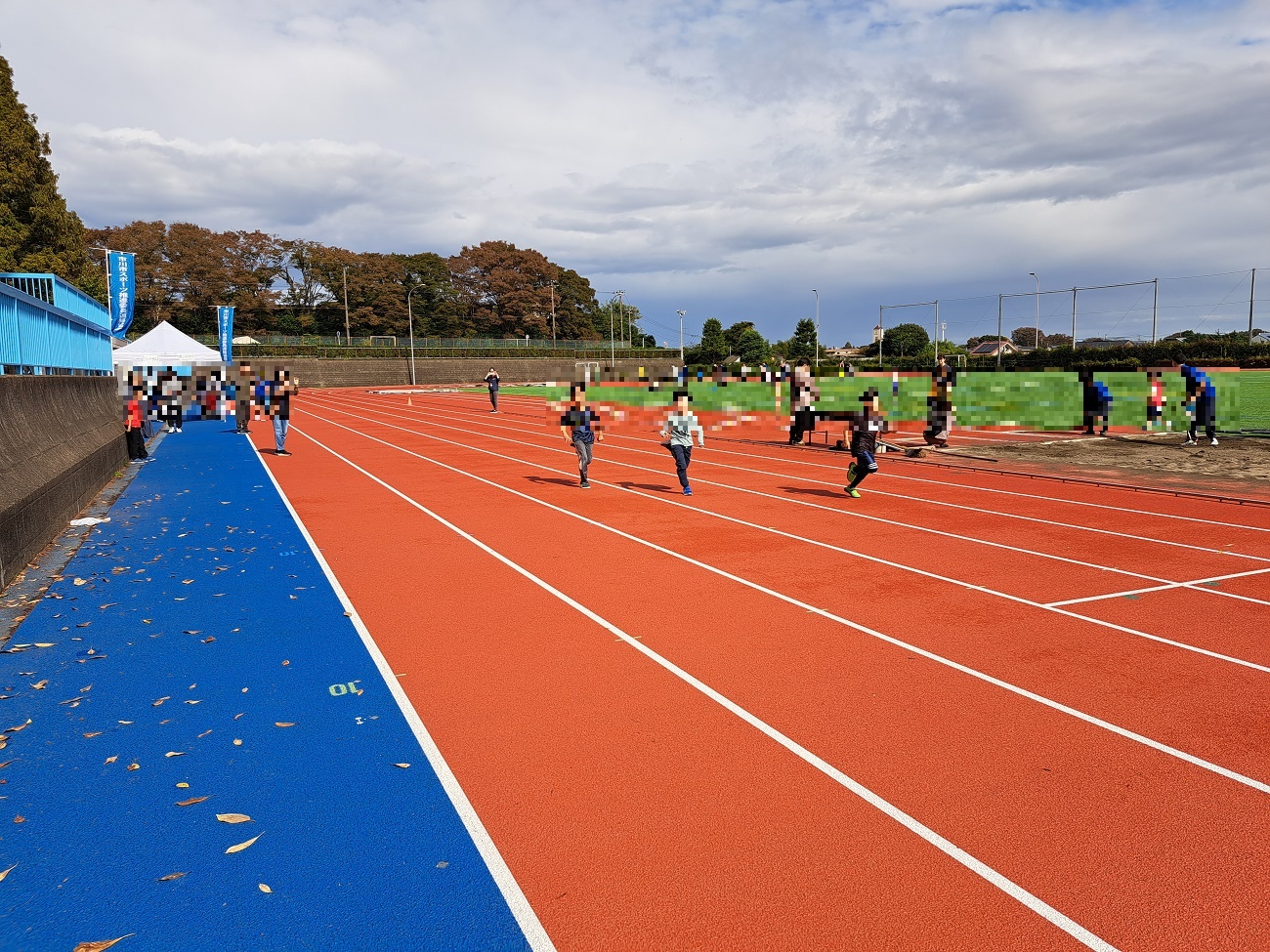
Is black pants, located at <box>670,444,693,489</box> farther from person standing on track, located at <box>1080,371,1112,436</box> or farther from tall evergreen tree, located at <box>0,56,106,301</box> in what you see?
tall evergreen tree, located at <box>0,56,106,301</box>

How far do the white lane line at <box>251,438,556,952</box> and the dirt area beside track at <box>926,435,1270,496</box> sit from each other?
13.7 metres

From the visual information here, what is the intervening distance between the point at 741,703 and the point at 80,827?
367 cm

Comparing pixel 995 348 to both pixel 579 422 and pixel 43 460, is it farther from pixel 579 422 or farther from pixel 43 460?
pixel 43 460

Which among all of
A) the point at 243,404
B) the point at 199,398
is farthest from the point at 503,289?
the point at 243,404

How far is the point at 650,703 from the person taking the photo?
5.22 meters

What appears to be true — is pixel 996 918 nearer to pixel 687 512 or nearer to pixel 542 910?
pixel 542 910

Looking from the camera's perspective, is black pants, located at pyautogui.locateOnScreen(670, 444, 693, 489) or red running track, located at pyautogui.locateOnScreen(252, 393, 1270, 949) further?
black pants, located at pyautogui.locateOnScreen(670, 444, 693, 489)

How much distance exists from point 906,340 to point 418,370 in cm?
4412

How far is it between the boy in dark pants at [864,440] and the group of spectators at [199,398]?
13.6 meters

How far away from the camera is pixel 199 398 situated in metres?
32.1

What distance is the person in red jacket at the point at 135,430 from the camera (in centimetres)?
1725

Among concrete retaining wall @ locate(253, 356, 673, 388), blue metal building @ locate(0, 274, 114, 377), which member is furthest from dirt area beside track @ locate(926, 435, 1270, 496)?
concrete retaining wall @ locate(253, 356, 673, 388)

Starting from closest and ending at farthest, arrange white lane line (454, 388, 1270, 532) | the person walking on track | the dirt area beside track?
white lane line (454, 388, 1270, 532) → the dirt area beside track → the person walking on track

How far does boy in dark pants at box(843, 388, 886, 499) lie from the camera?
12.6 meters
